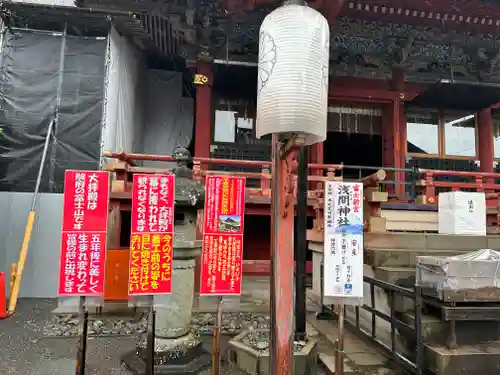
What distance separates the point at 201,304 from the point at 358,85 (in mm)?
7720

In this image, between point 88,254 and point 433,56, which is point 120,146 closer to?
point 88,254

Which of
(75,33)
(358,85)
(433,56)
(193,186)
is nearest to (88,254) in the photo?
(193,186)

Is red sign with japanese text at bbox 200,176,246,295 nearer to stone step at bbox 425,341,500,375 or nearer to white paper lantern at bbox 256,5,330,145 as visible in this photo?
white paper lantern at bbox 256,5,330,145

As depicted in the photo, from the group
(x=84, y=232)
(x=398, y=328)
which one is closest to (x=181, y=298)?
(x=84, y=232)

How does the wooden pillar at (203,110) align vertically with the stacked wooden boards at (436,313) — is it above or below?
above

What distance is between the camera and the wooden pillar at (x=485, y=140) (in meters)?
10.9

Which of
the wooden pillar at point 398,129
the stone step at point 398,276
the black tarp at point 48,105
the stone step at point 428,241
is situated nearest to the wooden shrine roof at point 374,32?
the wooden pillar at point 398,129

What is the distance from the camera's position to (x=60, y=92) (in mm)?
8109

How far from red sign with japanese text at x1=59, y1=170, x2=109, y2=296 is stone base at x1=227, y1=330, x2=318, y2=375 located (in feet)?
6.17

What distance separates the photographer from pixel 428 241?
578cm

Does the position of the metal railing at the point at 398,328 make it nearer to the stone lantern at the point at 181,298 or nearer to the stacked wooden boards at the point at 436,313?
the stacked wooden boards at the point at 436,313

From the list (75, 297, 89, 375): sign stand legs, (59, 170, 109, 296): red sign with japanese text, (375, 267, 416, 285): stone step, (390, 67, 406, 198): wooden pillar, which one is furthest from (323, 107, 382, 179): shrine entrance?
(75, 297, 89, 375): sign stand legs

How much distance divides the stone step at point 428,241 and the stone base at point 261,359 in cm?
203

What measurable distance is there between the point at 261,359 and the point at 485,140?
10.4m
